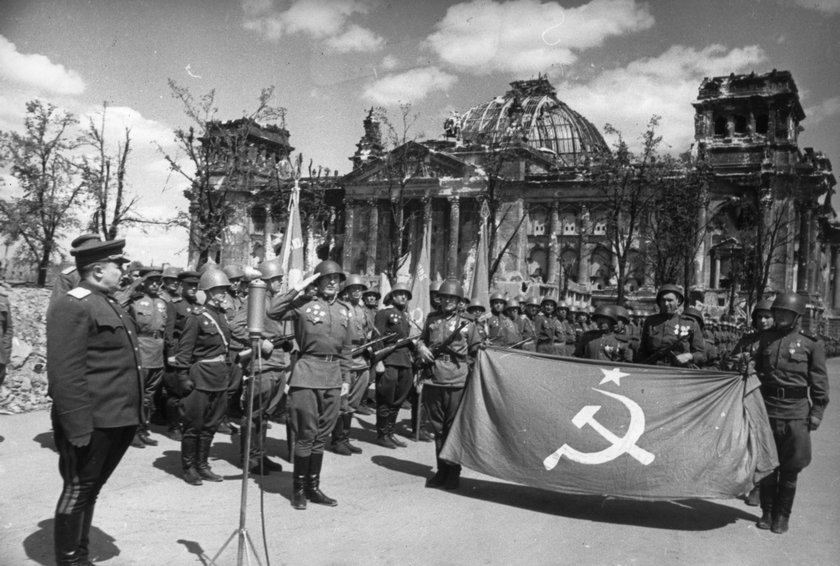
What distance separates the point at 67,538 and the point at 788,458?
19.7ft

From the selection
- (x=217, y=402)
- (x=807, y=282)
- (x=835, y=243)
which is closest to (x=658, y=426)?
(x=217, y=402)

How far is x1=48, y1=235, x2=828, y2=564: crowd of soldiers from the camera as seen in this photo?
22.3 feet

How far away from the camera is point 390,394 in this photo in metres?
11.1

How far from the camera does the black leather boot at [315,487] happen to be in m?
6.92

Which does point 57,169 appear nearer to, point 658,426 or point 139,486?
point 139,486

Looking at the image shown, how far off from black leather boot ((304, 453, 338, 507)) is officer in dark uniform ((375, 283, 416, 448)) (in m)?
2.68

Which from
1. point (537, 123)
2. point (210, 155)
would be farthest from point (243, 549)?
point (537, 123)

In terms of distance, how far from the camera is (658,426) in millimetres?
6883

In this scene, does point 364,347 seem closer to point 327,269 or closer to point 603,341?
point 327,269

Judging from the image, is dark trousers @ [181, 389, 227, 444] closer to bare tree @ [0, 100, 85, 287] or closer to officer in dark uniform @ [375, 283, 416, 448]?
officer in dark uniform @ [375, 283, 416, 448]

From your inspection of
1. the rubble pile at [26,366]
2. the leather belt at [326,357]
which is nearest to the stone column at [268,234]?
the rubble pile at [26,366]

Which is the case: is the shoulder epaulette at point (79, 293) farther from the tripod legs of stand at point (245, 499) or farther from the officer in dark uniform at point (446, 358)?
the officer in dark uniform at point (446, 358)

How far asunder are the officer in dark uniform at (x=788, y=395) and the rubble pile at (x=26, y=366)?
10.0 metres

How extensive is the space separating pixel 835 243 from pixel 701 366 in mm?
64007
